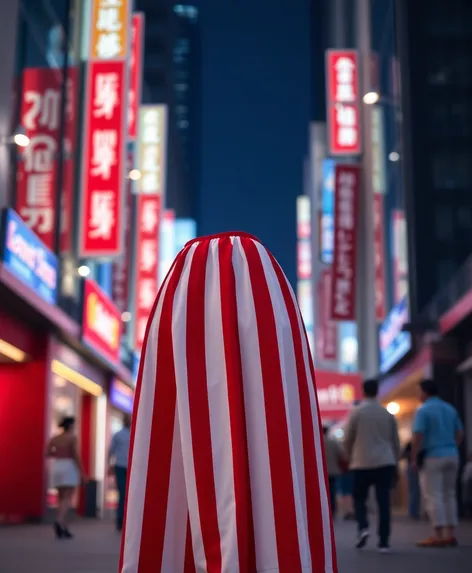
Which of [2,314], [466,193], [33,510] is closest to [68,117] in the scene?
[2,314]

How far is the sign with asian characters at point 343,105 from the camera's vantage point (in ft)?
89.2

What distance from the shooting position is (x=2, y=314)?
13898 millimetres

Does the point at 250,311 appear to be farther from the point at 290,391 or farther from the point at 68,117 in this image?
the point at 68,117

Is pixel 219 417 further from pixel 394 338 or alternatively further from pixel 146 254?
pixel 146 254

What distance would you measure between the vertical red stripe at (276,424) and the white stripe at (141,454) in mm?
325

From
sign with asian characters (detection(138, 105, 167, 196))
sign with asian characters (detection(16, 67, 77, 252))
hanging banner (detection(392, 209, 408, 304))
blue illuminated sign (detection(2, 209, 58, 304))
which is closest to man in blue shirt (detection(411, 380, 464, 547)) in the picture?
blue illuminated sign (detection(2, 209, 58, 304))

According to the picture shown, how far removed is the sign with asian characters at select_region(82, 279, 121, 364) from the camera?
17.6 m

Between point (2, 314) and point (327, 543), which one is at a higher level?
point (2, 314)

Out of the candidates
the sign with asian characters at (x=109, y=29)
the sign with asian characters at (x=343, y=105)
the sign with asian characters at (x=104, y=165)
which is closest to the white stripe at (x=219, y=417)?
the sign with asian characters at (x=104, y=165)

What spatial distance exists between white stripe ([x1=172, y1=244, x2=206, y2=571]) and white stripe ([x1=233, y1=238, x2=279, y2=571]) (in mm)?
169

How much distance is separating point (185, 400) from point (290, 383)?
0.34 m

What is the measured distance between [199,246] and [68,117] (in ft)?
54.6

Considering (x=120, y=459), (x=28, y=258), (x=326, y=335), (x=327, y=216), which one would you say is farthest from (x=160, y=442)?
(x=326, y=335)

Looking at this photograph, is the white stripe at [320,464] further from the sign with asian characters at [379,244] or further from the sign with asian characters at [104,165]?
the sign with asian characters at [379,244]
